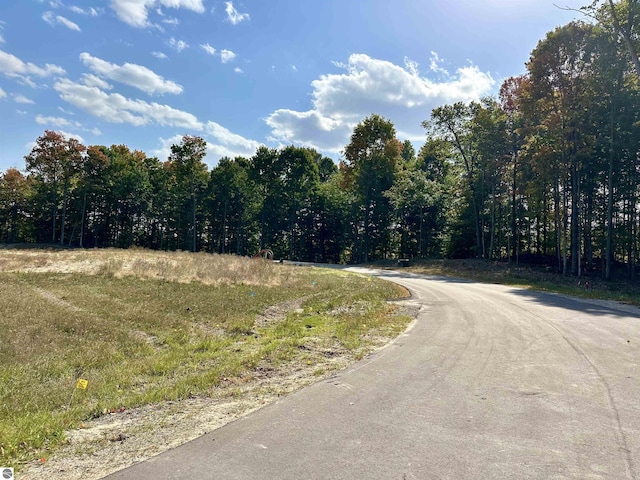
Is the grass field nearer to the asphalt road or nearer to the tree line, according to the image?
the asphalt road

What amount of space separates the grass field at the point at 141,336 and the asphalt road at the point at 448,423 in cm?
137

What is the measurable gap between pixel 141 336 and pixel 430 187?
1483 inches

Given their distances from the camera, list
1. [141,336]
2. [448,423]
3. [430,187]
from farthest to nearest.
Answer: [430,187]
[141,336]
[448,423]

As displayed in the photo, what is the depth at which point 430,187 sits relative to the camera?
1666 inches

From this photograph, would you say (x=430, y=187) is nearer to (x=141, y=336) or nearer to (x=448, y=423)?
(x=141, y=336)

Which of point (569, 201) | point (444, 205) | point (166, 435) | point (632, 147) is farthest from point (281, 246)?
point (166, 435)

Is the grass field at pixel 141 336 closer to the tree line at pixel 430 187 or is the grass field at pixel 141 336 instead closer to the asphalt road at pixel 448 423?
the asphalt road at pixel 448 423

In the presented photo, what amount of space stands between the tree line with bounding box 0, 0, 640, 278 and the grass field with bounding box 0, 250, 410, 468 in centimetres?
1662

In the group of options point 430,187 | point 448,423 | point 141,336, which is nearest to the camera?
point 448,423

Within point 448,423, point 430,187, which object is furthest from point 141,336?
point 430,187

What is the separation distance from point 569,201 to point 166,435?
35.3m

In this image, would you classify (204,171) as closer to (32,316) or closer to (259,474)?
(32,316)

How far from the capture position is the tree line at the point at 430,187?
2577 centimetres

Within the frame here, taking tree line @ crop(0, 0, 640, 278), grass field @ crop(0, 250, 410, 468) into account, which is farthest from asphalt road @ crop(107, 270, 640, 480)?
tree line @ crop(0, 0, 640, 278)
